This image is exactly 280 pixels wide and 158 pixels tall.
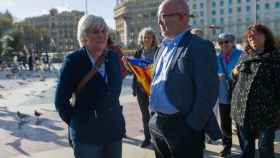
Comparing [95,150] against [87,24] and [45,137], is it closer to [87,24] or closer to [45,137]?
[87,24]

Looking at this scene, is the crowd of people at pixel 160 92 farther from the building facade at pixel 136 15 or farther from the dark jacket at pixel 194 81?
the building facade at pixel 136 15

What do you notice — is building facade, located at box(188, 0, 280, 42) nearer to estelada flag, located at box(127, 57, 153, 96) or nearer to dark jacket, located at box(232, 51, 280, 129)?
estelada flag, located at box(127, 57, 153, 96)

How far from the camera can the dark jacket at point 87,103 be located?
308 cm

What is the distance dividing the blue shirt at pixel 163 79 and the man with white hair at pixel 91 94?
33 cm

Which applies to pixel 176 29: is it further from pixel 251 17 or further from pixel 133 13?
pixel 133 13

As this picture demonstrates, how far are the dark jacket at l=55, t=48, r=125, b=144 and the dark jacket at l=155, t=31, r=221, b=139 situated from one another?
1.66 ft

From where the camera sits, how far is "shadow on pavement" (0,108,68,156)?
22.8ft

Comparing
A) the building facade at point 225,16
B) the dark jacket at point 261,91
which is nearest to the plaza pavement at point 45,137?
the dark jacket at point 261,91

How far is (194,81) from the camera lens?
288 centimetres

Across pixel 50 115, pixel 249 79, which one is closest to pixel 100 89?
pixel 249 79

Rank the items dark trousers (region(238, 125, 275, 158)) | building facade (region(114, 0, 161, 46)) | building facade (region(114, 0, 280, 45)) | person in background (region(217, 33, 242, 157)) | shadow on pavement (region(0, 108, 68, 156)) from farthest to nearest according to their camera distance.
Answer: building facade (region(114, 0, 161, 46))
building facade (region(114, 0, 280, 45))
shadow on pavement (region(0, 108, 68, 156))
person in background (region(217, 33, 242, 157))
dark trousers (region(238, 125, 275, 158))

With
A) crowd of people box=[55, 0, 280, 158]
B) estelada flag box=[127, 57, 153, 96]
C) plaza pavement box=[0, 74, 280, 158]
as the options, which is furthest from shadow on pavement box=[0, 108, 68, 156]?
crowd of people box=[55, 0, 280, 158]

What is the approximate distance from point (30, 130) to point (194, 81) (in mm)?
5824

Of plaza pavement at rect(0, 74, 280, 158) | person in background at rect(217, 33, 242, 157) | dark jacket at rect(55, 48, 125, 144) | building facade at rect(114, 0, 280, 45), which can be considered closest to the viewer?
dark jacket at rect(55, 48, 125, 144)
